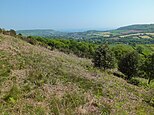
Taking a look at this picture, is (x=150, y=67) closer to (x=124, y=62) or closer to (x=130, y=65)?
(x=130, y=65)

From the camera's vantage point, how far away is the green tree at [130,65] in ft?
166

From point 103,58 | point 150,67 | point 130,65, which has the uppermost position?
point 103,58

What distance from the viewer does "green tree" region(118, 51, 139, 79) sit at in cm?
5072

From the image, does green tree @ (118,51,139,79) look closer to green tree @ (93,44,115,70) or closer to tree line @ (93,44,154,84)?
tree line @ (93,44,154,84)

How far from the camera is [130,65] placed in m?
51.1

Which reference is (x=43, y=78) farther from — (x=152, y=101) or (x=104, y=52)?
(x=104, y=52)

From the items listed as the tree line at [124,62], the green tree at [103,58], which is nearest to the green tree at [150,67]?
the tree line at [124,62]

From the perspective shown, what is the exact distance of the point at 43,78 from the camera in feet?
57.6

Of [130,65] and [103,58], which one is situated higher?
[103,58]

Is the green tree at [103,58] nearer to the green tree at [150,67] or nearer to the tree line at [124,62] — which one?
the tree line at [124,62]

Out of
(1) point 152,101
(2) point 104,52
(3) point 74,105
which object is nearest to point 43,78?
(3) point 74,105

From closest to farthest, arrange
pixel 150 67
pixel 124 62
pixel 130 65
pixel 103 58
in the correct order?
pixel 103 58
pixel 130 65
pixel 124 62
pixel 150 67

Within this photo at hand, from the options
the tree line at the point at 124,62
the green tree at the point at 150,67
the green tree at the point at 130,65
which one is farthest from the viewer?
the green tree at the point at 150,67

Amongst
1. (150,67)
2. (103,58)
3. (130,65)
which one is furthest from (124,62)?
(150,67)
